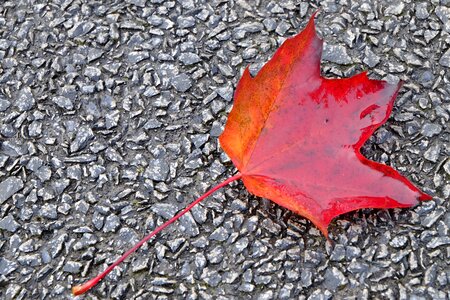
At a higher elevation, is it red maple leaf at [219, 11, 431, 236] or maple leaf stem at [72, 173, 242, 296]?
red maple leaf at [219, 11, 431, 236]

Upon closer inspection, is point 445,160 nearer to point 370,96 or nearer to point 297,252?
point 370,96

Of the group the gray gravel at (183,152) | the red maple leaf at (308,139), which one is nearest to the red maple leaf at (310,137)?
the red maple leaf at (308,139)

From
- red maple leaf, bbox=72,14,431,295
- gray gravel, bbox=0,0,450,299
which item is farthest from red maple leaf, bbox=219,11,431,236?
gray gravel, bbox=0,0,450,299

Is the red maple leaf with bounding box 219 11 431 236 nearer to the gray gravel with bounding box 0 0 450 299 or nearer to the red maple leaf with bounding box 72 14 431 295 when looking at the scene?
the red maple leaf with bounding box 72 14 431 295

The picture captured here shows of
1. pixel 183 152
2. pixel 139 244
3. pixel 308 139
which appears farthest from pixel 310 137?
pixel 139 244

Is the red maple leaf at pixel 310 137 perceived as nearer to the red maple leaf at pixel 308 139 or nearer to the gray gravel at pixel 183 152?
the red maple leaf at pixel 308 139

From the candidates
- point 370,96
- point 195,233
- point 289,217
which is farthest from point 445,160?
point 195,233

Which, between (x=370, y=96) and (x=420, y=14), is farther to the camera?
(x=420, y=14)
